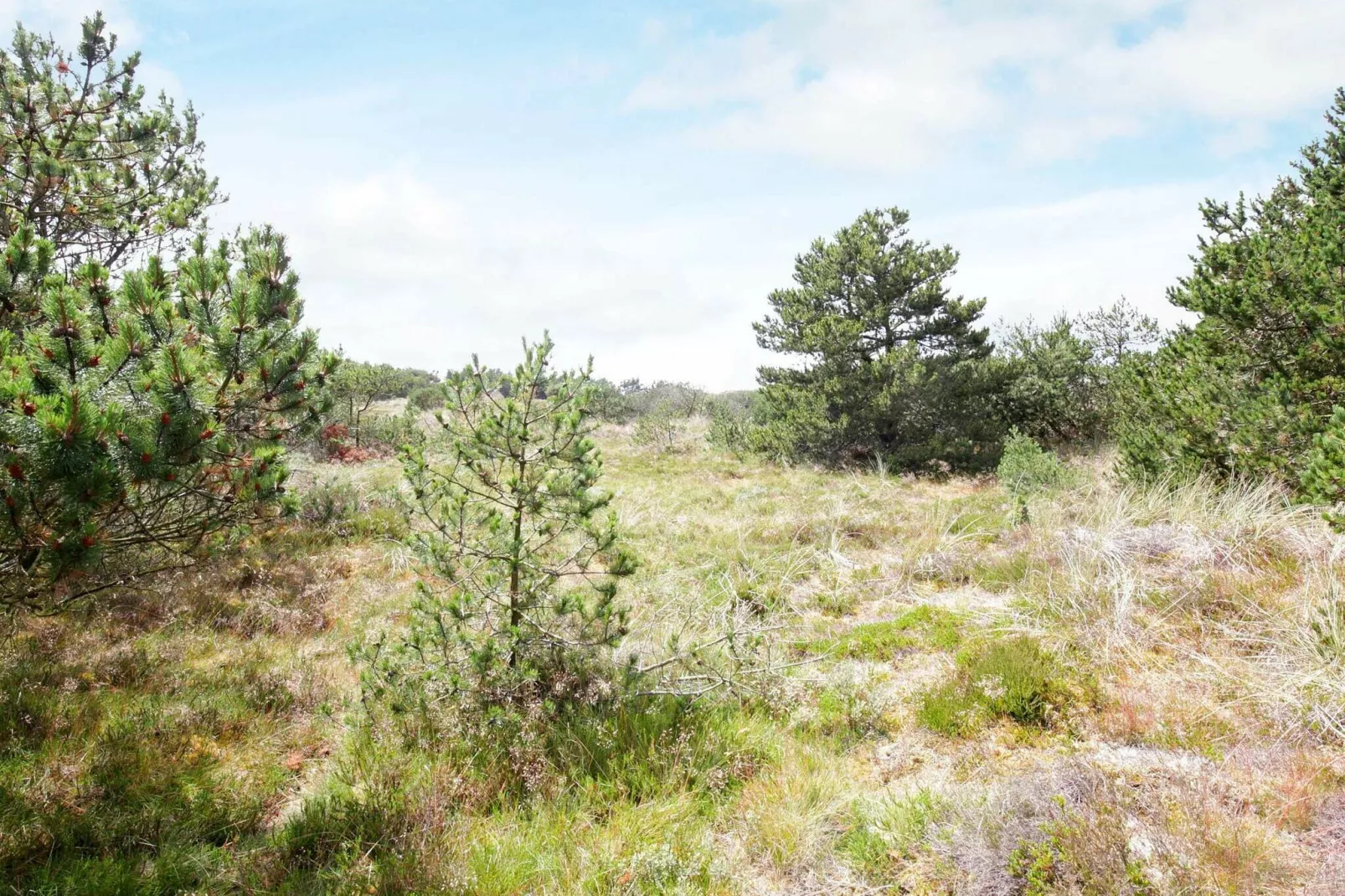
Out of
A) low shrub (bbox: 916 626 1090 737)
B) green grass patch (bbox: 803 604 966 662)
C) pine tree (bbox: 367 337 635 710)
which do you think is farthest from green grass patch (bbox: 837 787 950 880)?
green grass patch (bbox: 803 604 966 662)

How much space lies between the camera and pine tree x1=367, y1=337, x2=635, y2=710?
358 cm

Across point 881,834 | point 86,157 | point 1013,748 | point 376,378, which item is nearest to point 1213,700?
point 1013,748

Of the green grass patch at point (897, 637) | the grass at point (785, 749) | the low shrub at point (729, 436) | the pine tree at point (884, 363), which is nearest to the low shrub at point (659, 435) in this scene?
the low shrub at point (729, 436)

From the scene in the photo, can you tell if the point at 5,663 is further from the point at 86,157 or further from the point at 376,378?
the point at 376,378

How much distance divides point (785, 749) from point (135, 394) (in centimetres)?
394

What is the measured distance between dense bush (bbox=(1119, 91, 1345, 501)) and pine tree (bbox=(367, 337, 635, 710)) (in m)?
6.35

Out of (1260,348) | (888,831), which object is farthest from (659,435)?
(888,831)

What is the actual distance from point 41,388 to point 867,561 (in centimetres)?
735

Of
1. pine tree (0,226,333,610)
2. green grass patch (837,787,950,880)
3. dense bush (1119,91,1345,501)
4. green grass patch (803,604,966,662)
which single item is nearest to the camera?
pine tree (0,226,333,610)

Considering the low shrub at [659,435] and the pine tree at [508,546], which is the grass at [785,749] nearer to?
the pine tree at [508,546]

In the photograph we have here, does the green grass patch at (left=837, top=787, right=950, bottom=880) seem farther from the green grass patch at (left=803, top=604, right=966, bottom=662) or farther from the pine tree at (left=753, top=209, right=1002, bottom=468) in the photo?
the pine tree at (left=753, top=209, right=1002, bottom=468)

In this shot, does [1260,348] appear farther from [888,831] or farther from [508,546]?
[508,546]

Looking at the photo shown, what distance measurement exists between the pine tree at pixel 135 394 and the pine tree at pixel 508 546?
0.93 m

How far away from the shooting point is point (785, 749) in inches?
140
